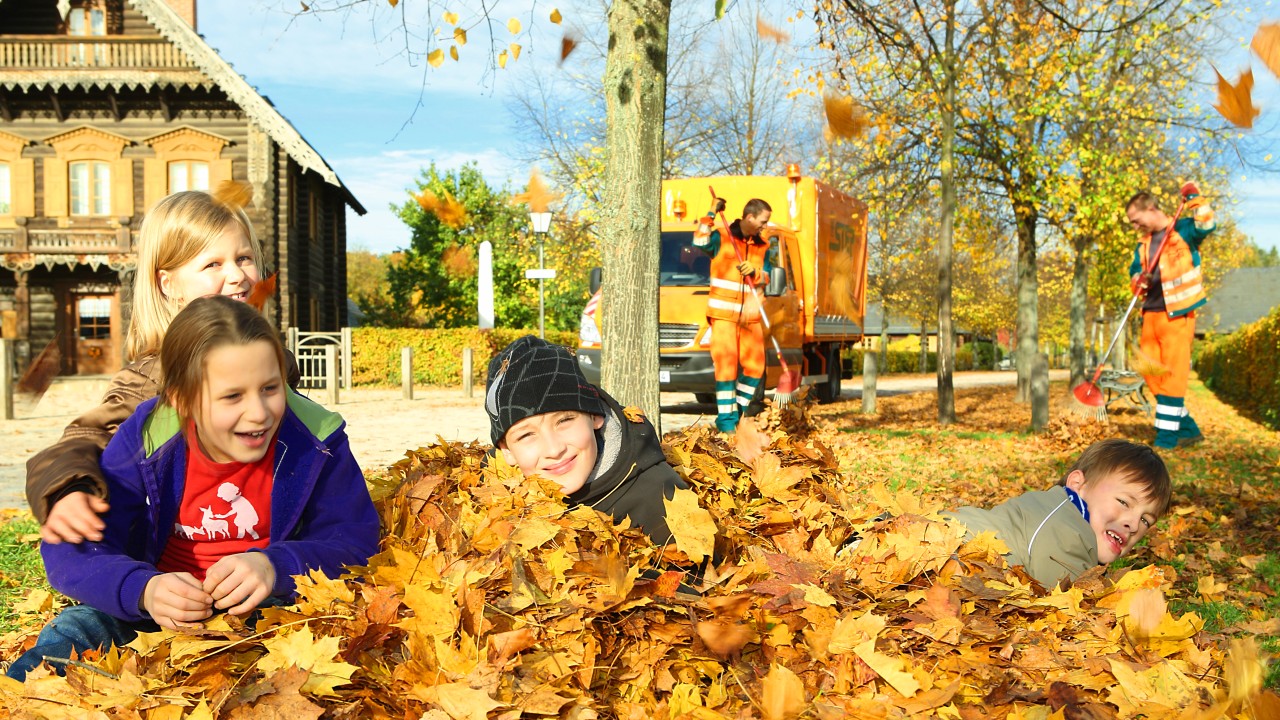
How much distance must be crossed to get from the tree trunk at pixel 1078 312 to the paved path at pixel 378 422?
28.1 feet

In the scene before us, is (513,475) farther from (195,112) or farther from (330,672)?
(195,112)

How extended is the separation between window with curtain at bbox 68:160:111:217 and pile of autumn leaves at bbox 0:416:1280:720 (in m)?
25.6

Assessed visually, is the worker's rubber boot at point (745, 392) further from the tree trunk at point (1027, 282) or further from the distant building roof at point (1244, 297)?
the distant building roof at point (1244, 297)

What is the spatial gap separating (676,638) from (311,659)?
0.66m

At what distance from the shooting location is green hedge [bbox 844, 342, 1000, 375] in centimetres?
4450

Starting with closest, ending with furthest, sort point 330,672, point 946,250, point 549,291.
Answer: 1. point 330,672
2. point 946,250
3. point 549,291

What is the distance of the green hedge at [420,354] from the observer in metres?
22.2

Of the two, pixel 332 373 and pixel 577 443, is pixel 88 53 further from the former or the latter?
pixel 577 443

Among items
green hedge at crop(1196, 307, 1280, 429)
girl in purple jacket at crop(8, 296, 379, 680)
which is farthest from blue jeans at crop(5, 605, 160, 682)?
green hedge at crop(1196, 307, 1280, 429)

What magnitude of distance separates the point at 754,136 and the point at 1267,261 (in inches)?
4925

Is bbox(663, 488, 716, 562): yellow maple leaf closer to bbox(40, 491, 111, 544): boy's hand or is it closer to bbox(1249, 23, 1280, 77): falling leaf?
bbox(40, 491, 111, 544): boy's hand

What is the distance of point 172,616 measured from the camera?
173 centimetres

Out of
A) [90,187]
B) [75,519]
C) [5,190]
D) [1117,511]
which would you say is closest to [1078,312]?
[1117,511]

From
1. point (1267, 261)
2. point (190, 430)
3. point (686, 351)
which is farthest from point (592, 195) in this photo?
point (1267, 261)
